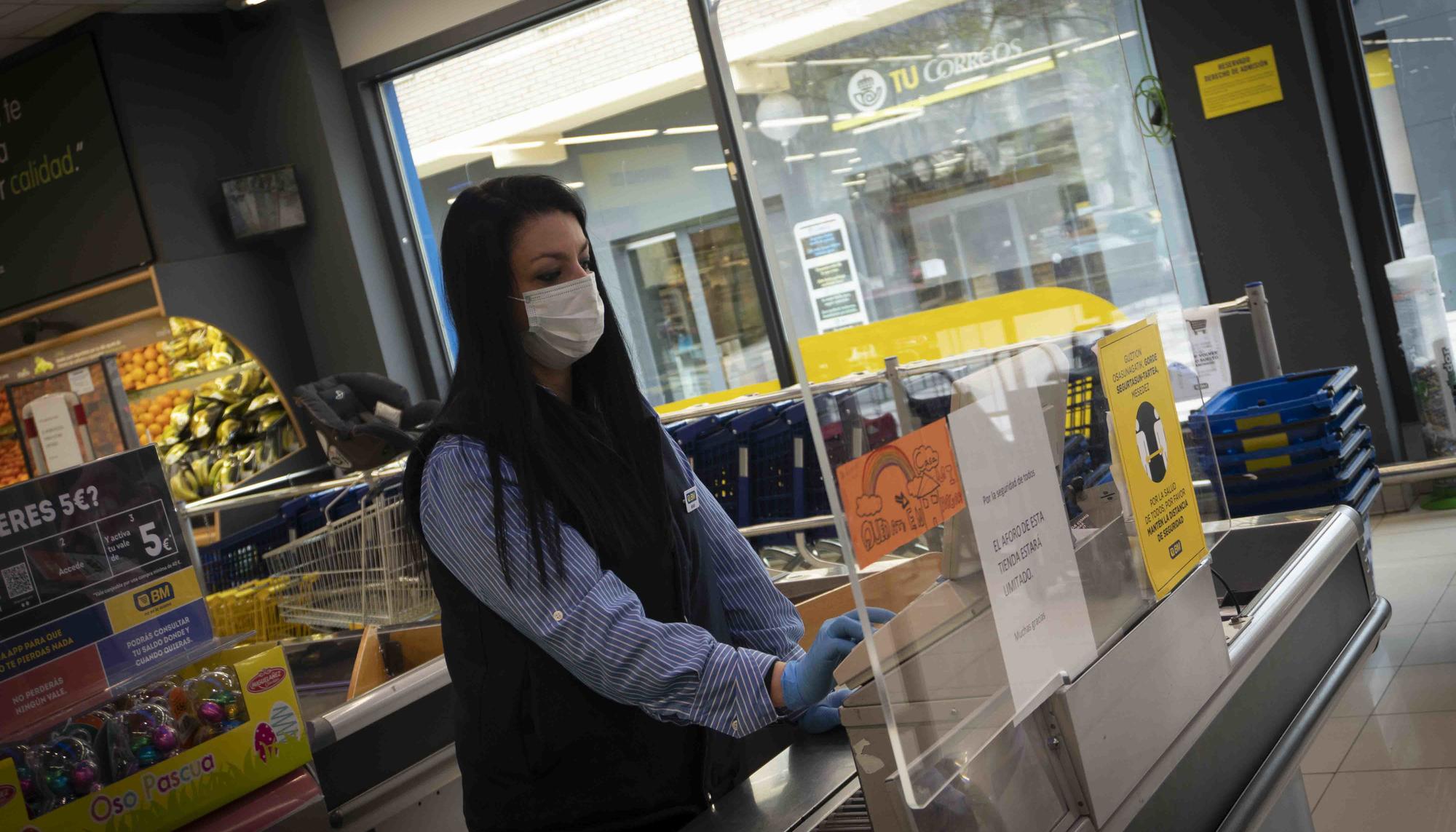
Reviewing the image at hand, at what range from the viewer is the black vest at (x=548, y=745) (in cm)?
158

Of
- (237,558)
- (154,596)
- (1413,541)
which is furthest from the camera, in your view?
(237,558)

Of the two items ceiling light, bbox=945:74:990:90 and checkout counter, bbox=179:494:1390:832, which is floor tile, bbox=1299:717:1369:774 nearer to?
checkout counter, bbox=179:494:1390:832

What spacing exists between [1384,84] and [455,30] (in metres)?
4.93

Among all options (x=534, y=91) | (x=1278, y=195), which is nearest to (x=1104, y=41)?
(x=1278, y=195)

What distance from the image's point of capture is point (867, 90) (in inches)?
48.9

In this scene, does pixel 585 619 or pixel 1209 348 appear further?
pixel 1209 348

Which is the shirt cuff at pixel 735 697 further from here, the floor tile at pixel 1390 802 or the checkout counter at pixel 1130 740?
the floor tile at pixel 1390 802

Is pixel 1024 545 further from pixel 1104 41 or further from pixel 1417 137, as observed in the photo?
pixel 1417 137

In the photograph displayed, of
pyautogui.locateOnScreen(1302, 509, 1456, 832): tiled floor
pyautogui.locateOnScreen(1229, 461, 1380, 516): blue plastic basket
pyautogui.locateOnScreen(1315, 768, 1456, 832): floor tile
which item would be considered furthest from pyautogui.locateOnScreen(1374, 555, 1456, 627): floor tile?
pyautogui.locateOnScreen(1315, 768, 1456, 832): floor tile

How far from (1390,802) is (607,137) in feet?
18.1

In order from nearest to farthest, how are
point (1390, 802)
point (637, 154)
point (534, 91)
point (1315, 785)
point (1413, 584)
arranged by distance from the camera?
point (1390, 802) → point (1315, 785) → point (1413, 584) → point (637, 154) → point (534, 91)

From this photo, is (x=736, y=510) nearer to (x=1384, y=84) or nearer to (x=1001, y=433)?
(x=1384, y=84)

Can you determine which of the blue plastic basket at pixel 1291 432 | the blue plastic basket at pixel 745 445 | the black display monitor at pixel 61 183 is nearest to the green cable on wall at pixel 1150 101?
the blue plastic basket at pixel 745 445

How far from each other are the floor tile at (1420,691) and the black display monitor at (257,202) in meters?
6.20
